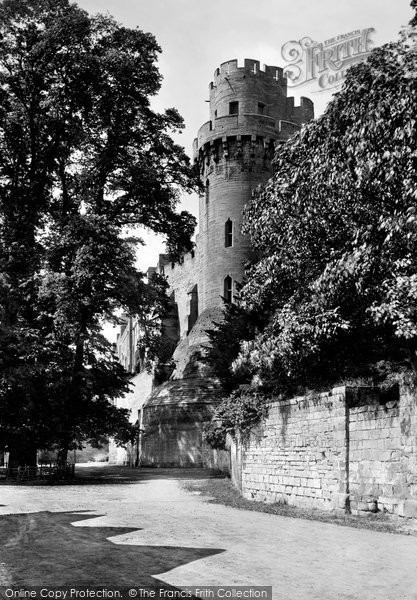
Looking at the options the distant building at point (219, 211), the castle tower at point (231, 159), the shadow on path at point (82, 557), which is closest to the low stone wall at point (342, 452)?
the shadow on path at point (82, 557)

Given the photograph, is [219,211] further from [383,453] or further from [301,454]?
[383,453]

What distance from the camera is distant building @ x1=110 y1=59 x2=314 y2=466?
38.6 metres

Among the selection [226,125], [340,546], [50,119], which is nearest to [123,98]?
[50,119]

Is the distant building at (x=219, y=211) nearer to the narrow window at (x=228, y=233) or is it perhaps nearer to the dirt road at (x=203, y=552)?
the narrow window at (x=228, y=233)

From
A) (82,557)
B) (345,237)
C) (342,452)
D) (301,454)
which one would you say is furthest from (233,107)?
(82,557)

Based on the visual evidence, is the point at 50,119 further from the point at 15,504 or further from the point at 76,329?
the point at 15,504

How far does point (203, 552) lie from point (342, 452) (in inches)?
222

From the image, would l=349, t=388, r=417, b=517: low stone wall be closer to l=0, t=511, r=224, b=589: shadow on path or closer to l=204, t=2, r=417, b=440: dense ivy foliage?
l=204, t=2, r=417, b=440: dense ivy foliage

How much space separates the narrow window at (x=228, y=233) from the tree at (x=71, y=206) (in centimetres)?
1353

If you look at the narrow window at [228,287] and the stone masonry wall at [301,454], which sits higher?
the narrow window at [228,287]

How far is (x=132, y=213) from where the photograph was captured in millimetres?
29062

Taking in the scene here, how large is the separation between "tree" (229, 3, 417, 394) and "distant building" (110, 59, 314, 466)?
2129cm

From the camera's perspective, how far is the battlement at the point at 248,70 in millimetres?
44812

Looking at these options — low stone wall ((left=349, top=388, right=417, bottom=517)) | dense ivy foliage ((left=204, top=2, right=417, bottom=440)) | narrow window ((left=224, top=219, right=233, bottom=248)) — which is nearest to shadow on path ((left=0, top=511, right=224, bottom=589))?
low stone wall ((left=349, top=388, right=417, bottom=517))
